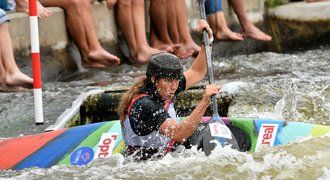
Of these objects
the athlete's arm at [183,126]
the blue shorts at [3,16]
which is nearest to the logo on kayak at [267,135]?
the athlete's arm at [183,126]

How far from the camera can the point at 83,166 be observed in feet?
18.8

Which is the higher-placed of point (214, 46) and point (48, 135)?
point (48, 135)

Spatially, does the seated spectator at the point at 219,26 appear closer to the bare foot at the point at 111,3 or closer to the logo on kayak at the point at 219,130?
the bare foot at the point at 111,3

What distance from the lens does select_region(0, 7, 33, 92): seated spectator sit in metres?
7.79

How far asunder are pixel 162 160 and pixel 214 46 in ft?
18.3

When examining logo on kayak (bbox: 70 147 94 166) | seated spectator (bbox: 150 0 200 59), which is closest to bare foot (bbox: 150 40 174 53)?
seated spectator (bbox: 150 0 200 59)

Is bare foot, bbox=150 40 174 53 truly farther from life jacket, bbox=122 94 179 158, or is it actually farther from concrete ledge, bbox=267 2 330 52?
life jacket, bbox=122 94 179 158

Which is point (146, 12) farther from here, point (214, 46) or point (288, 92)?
point (288, 92)

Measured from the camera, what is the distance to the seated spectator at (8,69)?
25.6 ft

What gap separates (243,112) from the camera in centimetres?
687

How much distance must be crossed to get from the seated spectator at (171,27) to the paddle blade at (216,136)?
418 cm

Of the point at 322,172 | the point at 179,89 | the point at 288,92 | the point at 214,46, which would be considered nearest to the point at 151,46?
the point at 214,46

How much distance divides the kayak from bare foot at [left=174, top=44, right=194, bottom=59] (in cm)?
388

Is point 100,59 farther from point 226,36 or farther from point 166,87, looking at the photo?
point 166,87
